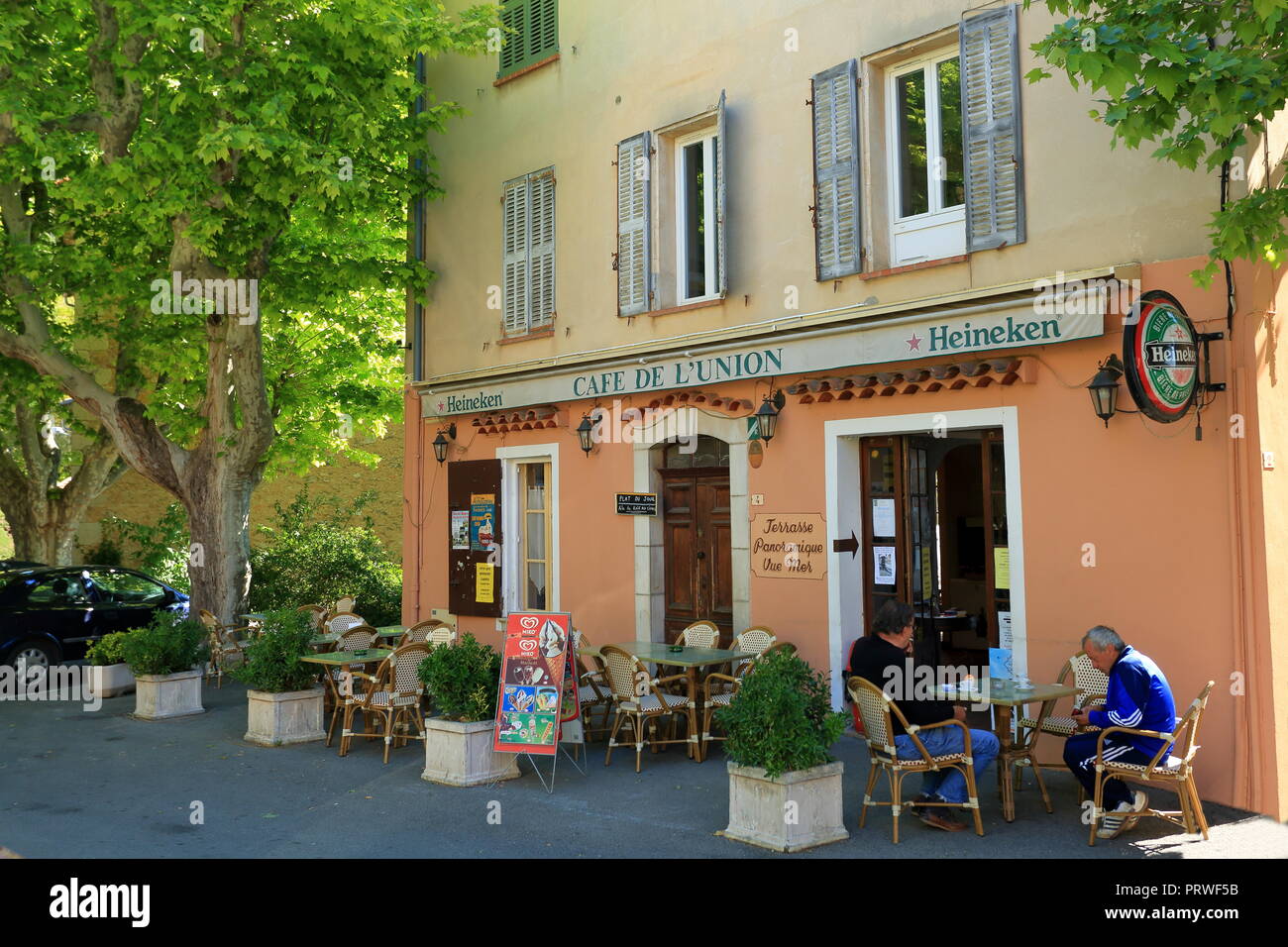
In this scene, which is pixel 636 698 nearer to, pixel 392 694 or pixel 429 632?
pixel 392 694

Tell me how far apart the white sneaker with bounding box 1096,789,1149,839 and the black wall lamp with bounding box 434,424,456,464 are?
944 cm

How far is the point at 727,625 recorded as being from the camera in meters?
10.9

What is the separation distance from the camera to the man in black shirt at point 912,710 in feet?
22.0

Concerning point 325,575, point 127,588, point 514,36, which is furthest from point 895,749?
point 325,575

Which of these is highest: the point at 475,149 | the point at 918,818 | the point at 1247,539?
the point at 475,149

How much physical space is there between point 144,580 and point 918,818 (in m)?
11.8

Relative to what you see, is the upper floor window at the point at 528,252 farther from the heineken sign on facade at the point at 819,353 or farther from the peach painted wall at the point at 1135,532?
the peach painted wall at the point at 1135,532

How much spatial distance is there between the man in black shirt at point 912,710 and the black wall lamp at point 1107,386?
7.10 feet

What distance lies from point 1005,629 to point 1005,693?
1757 mm

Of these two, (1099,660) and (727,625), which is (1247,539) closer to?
(1099,660)

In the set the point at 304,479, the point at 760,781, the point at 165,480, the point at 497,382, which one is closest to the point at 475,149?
the point at 497,382

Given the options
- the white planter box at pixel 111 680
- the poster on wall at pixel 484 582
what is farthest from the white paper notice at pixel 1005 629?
the white planter box at pixel 111 680

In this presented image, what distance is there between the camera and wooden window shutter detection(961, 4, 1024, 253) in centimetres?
842

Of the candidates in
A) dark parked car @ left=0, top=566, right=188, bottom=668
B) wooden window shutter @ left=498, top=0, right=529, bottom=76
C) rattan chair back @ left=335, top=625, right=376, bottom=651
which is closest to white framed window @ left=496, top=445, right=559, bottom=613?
rattan chair back @ left=335, top=625, right=376, bottom=651
